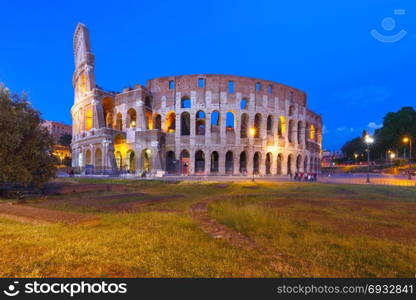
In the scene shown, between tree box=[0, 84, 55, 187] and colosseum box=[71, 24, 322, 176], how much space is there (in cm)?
2025

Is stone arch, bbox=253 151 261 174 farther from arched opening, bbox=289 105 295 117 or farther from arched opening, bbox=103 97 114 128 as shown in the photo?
arched opening, bbox=103 97 114 128

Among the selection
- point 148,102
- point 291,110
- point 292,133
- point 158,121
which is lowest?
point 292,133

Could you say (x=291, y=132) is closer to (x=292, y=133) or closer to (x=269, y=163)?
(x=292, y=133)

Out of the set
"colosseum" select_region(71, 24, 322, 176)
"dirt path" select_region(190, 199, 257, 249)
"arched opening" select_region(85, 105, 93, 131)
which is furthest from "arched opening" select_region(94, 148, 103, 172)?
"dirt path" select_region(190, 199, 257, 249)

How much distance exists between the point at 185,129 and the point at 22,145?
105ft

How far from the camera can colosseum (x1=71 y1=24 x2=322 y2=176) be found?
3481cm

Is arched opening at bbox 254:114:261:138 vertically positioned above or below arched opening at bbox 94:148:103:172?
above

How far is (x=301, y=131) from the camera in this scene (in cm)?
4278

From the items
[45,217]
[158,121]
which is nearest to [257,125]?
[158,121]

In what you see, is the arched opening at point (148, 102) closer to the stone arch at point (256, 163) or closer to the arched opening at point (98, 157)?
the arched opening at point (98, 157)

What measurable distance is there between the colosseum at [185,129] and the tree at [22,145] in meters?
20.3

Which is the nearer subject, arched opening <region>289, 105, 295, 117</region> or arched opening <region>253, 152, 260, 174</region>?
arched opening <region>253, 152, 260, 174</region>

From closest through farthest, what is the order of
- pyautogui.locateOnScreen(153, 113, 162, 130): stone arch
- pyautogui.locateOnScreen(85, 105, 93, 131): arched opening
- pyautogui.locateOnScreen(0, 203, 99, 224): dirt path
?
pyautogui.locateOnScreen(0, 203, 99, 224): dirt path < pyautogui.locateOnScreen(153, 113, 162, 130): stone arch < pyautogui.locateOnScreen(85, 105, 93, 131): arched opening

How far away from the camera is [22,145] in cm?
1065
